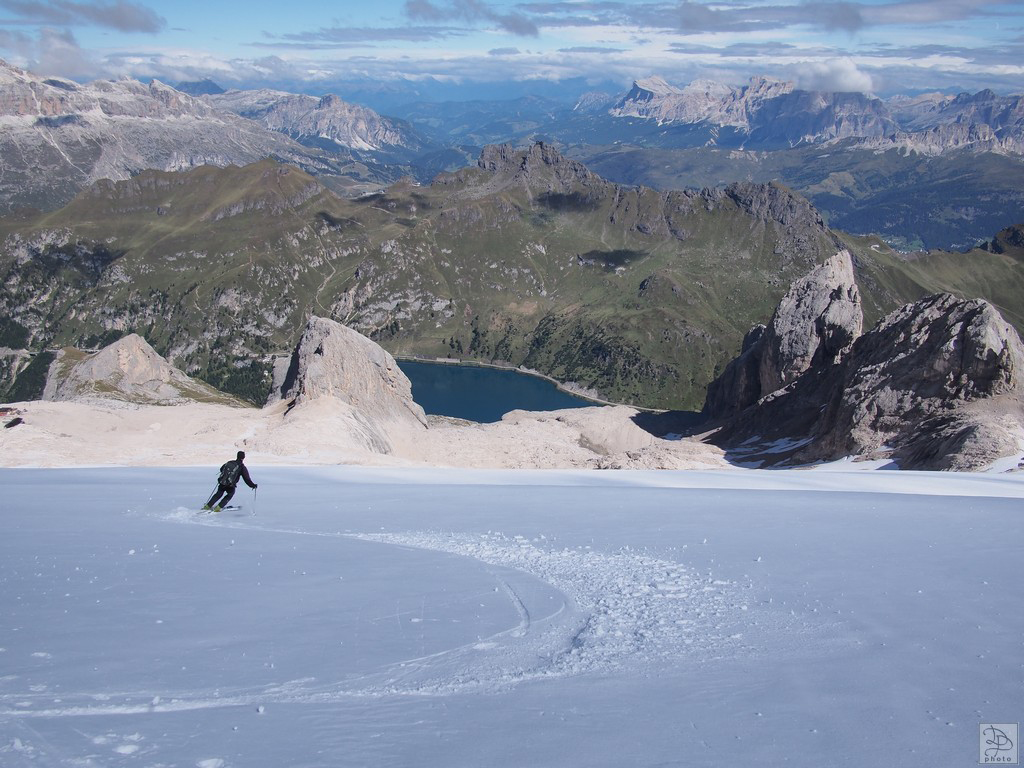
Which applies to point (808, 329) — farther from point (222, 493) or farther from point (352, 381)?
point (222, 493)

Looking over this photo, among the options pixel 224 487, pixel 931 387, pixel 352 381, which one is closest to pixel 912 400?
pixel 931 387

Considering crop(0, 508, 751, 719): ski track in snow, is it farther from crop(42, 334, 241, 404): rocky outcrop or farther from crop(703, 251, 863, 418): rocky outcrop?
crop(42, 334, 241, 404): rocky outcrop

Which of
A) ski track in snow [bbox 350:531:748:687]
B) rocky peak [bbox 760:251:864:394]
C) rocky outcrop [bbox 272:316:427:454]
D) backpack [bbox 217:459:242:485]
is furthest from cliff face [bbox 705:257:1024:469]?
backpack [bbox 217:459:242:485]

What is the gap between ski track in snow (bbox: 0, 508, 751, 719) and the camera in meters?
6.30

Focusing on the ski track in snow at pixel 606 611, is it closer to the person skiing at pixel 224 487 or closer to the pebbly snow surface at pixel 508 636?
the pebbly snow surface at pixel 508 636

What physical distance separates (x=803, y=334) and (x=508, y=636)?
7769 centimetres

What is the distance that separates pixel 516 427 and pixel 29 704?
58532 millimetres

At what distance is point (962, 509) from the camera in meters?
14.4

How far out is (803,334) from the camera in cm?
7906

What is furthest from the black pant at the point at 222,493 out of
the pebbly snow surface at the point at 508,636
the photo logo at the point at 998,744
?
the photo logo at the point at 998,744

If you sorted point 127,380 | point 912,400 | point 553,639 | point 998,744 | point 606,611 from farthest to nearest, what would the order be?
point 127,380, point 912,400, point 606,611, point 553,639, point 998,744

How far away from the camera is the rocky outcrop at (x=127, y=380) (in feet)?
252

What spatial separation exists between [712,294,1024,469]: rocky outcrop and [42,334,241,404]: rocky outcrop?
192 feet

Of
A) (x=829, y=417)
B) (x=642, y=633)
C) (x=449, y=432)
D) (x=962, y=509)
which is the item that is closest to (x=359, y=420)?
(x=449, y=432)
